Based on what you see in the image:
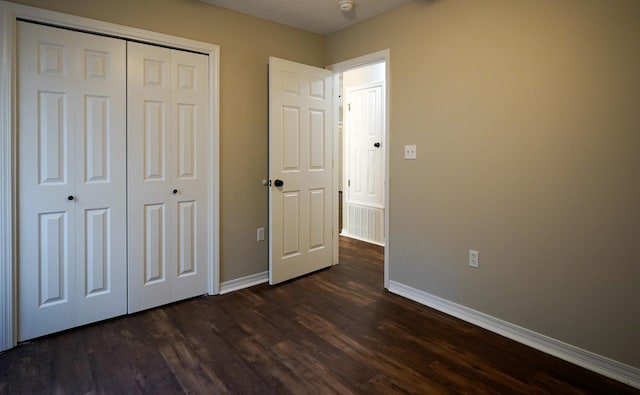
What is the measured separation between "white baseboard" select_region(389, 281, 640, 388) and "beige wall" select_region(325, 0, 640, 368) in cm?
4

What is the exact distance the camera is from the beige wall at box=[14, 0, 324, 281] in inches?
113

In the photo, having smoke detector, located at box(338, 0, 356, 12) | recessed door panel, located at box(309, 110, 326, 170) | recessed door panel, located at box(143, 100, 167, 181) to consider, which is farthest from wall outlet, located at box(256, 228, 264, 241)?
smoke detector, located at box(338, 0, 356, 12)

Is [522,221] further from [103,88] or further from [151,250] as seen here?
[103,88]

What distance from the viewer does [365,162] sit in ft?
16.1

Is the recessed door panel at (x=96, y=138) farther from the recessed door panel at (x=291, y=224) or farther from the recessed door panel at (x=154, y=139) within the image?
the recessed door panel at (x=291, y=224)

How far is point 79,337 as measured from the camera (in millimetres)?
2332

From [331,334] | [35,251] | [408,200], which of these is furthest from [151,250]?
[408,200]

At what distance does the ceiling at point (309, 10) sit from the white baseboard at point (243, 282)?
7.55 ft

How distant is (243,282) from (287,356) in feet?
4.04

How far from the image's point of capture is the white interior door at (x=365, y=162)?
4.71 m

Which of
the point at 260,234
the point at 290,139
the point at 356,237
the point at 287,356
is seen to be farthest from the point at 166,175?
the point at 356,237

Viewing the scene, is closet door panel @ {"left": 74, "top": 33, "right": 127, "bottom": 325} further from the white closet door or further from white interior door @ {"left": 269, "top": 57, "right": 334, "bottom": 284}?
white interior door @ {"left": 269, "top": 57, "right": 334, "bottom": 284}

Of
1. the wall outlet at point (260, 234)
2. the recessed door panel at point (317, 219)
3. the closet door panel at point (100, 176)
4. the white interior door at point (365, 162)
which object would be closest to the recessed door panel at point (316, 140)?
the recessed door panel at point (317, 219)

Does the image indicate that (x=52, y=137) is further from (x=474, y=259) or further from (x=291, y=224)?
(x=474, y=259)
